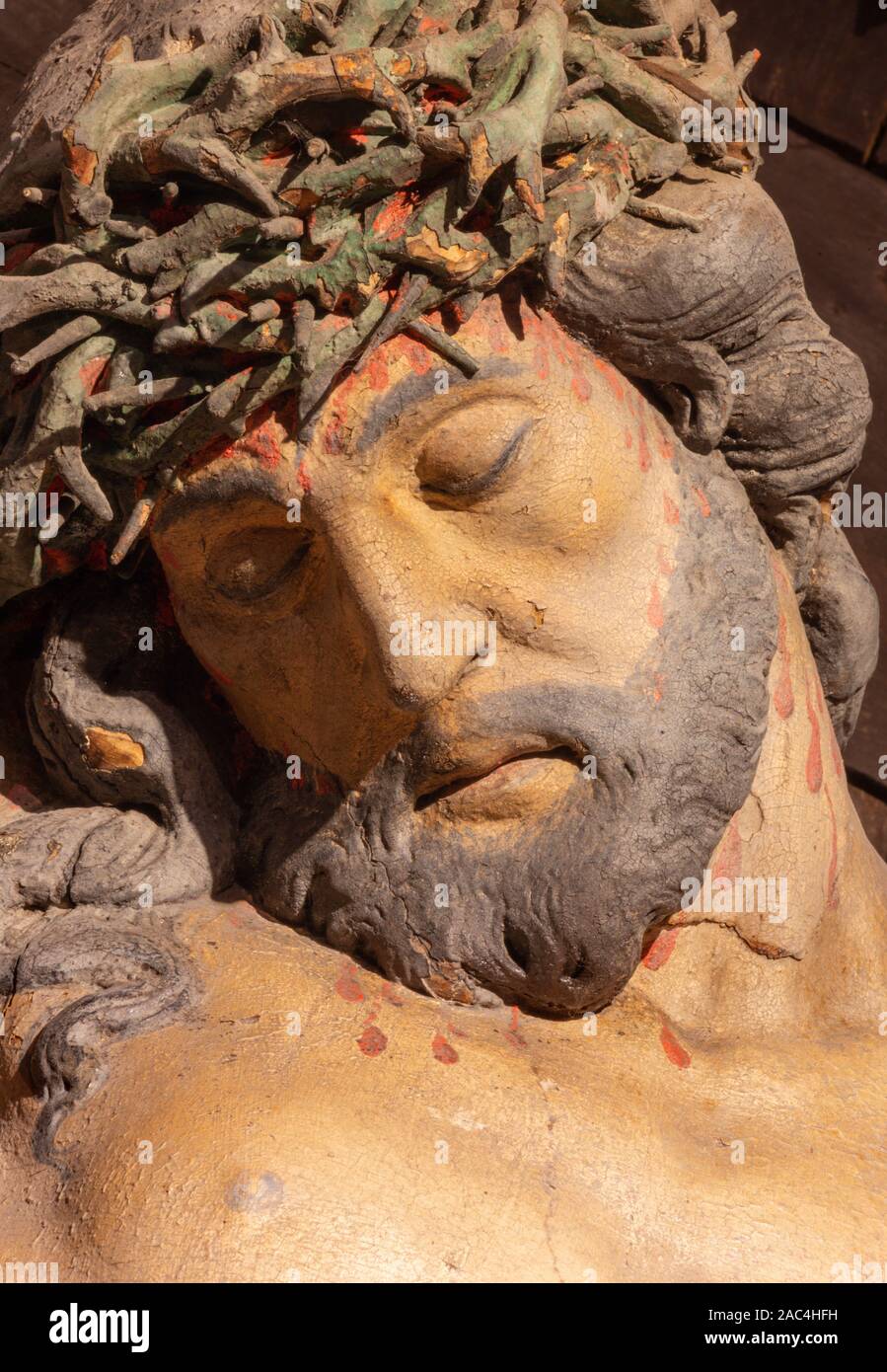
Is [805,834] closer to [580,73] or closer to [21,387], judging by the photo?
[580,73]

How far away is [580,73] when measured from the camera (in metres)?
1.71

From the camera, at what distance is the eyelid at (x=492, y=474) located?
1682 mm

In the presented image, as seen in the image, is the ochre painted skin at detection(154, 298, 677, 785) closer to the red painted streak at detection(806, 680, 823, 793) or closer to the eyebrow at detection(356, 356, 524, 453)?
the eyebrow at detection(356, 356, 524, 453)

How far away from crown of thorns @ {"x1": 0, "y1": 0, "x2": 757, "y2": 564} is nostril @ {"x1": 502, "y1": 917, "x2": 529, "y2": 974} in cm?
61

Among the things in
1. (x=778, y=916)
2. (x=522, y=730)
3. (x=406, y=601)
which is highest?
(x=406, y=601)

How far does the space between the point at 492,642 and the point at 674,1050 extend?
56cm

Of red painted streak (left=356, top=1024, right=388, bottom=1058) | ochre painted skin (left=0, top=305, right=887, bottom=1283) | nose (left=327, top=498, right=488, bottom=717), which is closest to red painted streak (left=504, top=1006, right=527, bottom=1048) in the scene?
ochre painted skin (left=0, top=305, right=887, bottom=1283)

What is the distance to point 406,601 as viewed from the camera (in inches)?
66.2

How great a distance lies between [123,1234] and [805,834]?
94cm

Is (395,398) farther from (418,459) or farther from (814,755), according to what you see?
(814,755)

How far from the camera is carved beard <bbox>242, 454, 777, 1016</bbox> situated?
1742 millimetres

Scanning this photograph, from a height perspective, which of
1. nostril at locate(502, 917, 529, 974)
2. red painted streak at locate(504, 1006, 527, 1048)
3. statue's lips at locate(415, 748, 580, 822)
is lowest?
red painted streak at locate(504, 1006, 527, 1048)

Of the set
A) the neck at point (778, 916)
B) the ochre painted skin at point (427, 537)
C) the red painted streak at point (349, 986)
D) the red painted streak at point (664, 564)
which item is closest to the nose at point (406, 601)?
the ochre painted skin at point (427, 537)

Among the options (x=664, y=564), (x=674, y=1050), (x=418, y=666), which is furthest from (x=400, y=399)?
(x=674, y=1050)
